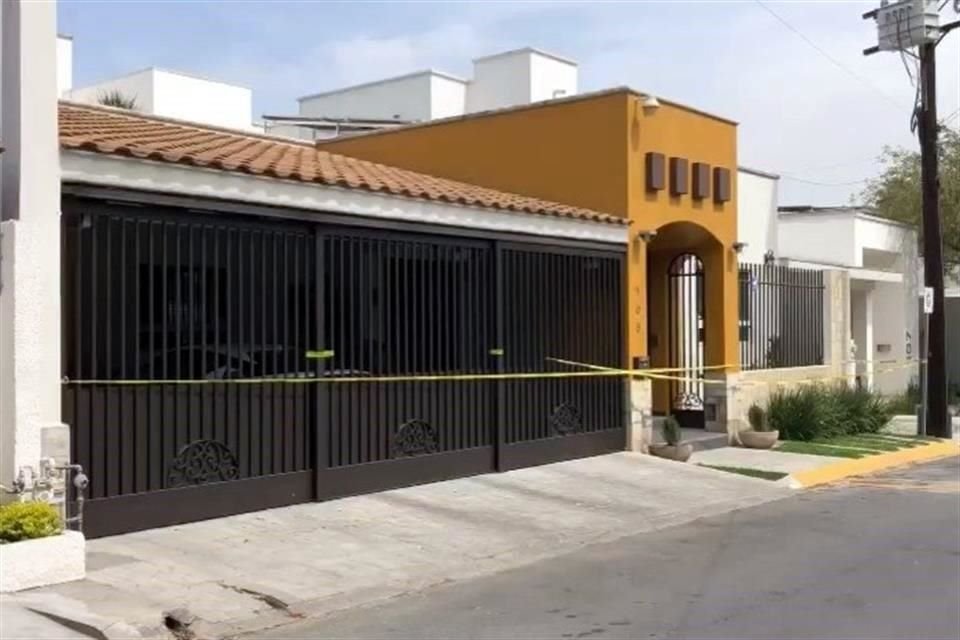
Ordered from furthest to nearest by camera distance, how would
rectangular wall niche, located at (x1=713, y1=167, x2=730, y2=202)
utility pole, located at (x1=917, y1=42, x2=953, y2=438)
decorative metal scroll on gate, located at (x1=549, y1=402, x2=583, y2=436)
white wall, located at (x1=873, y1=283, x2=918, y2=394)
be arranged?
white wall, located at (x1=873, y1=283, x2=918, y2=394) < utility pole, located at (x1=917, y1=42, x2=953, y2=438) < rectangular wall niche, located at (x1=713, y1=167, x2=730, y2=202) < decorative metal scroll on gate, located at (x1=549, y1=402, x2=583, y2=436)

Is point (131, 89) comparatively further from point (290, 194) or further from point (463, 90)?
point (290, 194)

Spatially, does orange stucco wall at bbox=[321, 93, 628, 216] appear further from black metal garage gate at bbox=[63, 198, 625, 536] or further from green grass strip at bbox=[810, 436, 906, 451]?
green grass strip at bbox=[810, 436, 906, 451]

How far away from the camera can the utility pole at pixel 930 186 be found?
21000 mm

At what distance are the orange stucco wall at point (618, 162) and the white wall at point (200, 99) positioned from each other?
40.5 feet

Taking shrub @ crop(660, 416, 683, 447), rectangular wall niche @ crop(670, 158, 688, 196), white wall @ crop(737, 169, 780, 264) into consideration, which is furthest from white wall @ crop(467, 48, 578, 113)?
shrub @ crop(660, 416, 683, 447)

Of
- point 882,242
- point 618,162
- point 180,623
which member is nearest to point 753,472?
point 618,162

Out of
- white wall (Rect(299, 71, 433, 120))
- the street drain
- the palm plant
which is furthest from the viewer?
white wall (Rect(299, 71, 433, 120))

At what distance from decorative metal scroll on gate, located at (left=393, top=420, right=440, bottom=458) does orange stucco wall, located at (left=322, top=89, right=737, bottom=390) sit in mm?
4463

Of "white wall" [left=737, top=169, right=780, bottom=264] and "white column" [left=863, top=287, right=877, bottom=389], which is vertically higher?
"white wall" [left=737, top=169, right=780, bottom=264]

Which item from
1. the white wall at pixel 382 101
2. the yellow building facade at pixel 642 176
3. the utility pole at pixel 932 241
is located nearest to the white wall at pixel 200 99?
the white wall at pixel 382 101

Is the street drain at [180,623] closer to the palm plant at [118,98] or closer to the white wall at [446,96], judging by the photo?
the palm plant at [118,98]

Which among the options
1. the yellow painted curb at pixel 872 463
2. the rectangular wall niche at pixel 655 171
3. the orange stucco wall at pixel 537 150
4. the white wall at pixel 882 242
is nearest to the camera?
the yellow painted curb at pixel 872 463

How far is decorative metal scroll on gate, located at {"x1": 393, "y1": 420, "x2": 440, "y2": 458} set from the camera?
41.1 feet

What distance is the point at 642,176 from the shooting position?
16.6m
